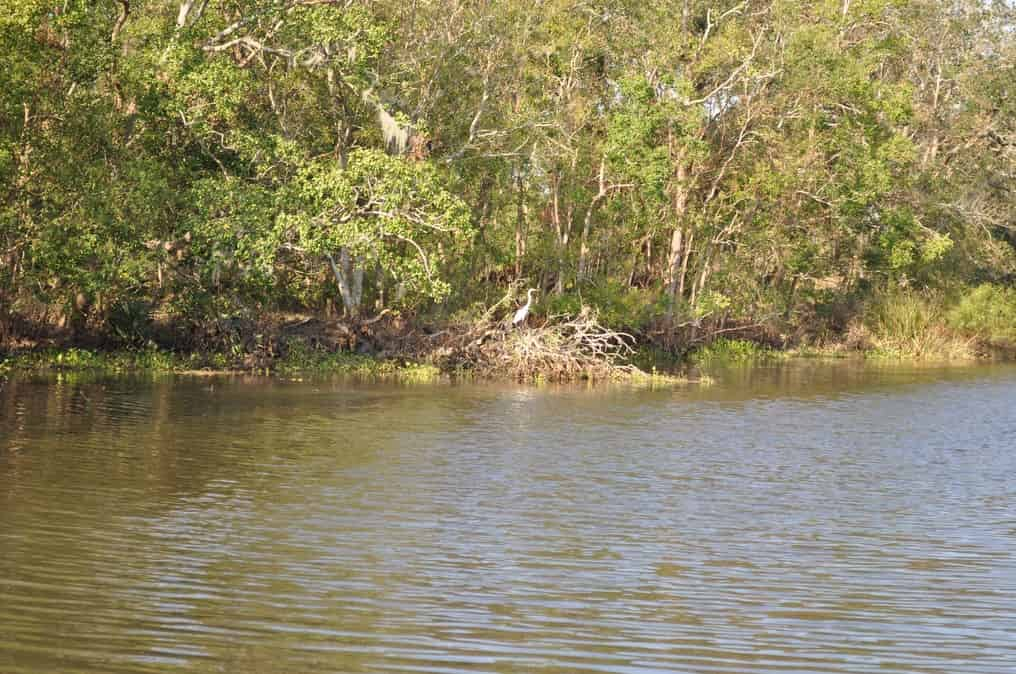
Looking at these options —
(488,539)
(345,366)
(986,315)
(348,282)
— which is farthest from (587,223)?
(488,539)

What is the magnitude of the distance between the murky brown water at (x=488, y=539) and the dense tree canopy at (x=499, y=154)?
4.15 m

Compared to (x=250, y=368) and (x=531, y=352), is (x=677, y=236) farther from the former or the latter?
(x=250, y=368)

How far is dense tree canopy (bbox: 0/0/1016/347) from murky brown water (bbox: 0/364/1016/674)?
415cm

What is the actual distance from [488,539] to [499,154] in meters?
19.0

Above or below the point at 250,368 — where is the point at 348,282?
above

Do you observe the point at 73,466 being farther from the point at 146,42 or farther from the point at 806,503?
the point at 146,42

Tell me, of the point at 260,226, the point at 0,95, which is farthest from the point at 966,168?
the point at 0,95

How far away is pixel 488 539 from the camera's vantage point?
11.8 m

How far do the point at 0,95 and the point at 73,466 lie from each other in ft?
30.2

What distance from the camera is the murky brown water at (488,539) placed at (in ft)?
27.1

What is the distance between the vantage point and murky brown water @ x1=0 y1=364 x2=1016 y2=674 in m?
8.25

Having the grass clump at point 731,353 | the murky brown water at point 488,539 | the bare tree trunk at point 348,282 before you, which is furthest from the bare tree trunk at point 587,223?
the murky brown water at point 488,539

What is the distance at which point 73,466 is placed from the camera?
14930 mm

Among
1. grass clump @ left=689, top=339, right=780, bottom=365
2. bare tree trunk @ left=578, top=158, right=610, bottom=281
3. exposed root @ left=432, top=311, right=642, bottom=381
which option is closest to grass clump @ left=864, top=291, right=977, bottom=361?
grass clump @ left=689, top=339, right=780, bottom=365
